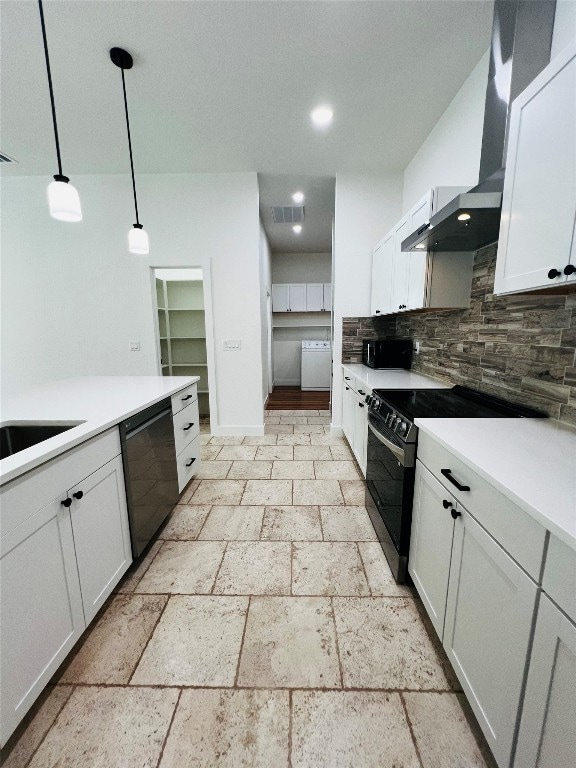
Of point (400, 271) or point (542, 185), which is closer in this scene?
point (542, 185)

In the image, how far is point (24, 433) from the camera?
137cm

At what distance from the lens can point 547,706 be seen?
0.64m

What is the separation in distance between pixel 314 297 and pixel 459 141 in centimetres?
407

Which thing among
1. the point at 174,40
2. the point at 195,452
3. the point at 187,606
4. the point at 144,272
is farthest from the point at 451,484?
the point at 144,272

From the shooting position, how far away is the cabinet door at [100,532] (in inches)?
46.3

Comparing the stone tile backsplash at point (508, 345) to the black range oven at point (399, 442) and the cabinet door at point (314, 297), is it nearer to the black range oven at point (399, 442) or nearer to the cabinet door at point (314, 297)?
the black range oven at point (399, 442)

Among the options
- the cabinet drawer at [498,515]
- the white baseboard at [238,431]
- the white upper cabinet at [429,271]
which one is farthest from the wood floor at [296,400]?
the cabinet drawer at [498,515]

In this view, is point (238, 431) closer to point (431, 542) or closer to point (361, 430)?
point (361, 430)

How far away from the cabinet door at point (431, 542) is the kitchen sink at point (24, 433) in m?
1.60

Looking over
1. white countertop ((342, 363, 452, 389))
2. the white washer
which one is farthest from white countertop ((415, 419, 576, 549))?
the white washer

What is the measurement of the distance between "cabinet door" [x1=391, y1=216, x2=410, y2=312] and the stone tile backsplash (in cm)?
32

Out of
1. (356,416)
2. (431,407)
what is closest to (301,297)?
(356,416)

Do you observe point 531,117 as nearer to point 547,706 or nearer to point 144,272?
point 547,706

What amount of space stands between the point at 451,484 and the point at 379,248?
9.08ft
